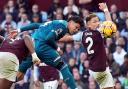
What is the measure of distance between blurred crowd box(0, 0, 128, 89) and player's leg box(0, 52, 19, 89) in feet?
14.8

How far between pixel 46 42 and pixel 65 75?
0.74 meters

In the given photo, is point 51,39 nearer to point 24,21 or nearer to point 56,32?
point 56,32

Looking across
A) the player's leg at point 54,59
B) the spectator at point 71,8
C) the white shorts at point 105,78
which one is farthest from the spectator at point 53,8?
the white shorts at point 105,78

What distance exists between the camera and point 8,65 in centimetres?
1105

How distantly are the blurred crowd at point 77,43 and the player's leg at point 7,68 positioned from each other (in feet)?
14.8

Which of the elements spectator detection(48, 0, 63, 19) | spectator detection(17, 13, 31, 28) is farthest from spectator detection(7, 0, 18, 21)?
spectator detection(48, 0, 63, 19)

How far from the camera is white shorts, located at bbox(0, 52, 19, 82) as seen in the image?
434 inches

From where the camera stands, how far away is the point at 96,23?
12.2 meters

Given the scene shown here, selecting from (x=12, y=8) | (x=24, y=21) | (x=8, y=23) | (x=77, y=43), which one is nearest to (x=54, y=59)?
(x=77, y=43)

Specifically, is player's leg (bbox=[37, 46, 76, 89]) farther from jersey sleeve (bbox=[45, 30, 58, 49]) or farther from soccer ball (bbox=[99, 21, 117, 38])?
soccer ball (bbox=[99, 21, 117, 38])

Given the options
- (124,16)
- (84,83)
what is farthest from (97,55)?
(124,16)

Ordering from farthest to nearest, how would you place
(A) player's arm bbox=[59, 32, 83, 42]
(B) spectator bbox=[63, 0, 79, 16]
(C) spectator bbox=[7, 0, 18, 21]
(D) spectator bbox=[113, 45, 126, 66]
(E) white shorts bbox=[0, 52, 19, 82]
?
(C) spectator bbox=[7, 0, 18, 21]
(B) spectator bbox=[63, 0, 79, 16]
(D) spectator bbox=[113, 45, 126, 66]
(A) player's arm bbox=[59, 32, 83, 42]
(E) white shorts bbox=[0, 52, 19, 82]

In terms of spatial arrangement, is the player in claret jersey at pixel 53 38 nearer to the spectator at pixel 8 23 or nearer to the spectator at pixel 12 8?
the spectator at pixel 8 23

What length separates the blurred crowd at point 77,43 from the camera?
16875 millimetres
